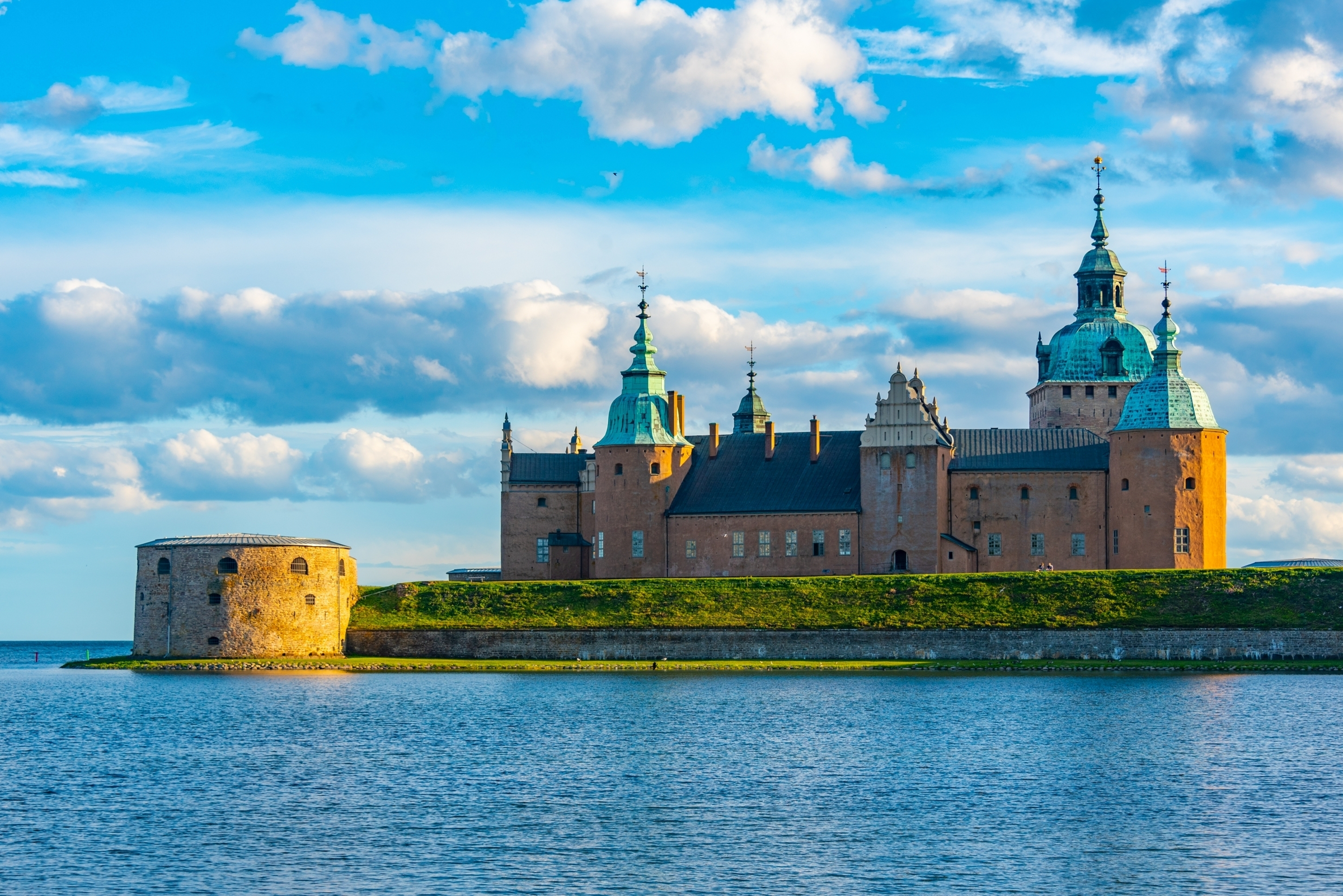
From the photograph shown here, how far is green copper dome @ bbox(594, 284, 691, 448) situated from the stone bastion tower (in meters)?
28.5

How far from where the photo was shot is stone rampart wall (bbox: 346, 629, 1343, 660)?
75.6 meters

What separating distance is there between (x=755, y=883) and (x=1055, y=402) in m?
83.6

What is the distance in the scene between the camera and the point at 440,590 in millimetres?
90062

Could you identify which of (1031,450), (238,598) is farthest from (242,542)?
(1031,450)

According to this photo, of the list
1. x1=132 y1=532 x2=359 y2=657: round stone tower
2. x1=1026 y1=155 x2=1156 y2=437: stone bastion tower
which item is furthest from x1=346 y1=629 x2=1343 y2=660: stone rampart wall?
x1=1026 y1=155 x2=1156 y2=437: stone bastion tower

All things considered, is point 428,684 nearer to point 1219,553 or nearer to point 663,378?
point 663,378

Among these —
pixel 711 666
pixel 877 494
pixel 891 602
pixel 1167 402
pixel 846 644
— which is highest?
pixel 1167 402

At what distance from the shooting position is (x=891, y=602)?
83.2m

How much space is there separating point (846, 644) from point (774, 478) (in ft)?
58.5

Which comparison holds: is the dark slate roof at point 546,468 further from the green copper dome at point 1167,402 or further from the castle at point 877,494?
the green copper dome at point 1167,402

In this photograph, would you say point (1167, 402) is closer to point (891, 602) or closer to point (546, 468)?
point (891, 602)

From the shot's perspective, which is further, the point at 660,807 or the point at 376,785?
the point at 376,785

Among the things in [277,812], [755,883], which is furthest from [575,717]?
[755,883]

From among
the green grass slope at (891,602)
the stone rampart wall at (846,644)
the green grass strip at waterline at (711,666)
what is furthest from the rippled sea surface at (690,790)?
the green grass slope at (891,602)
